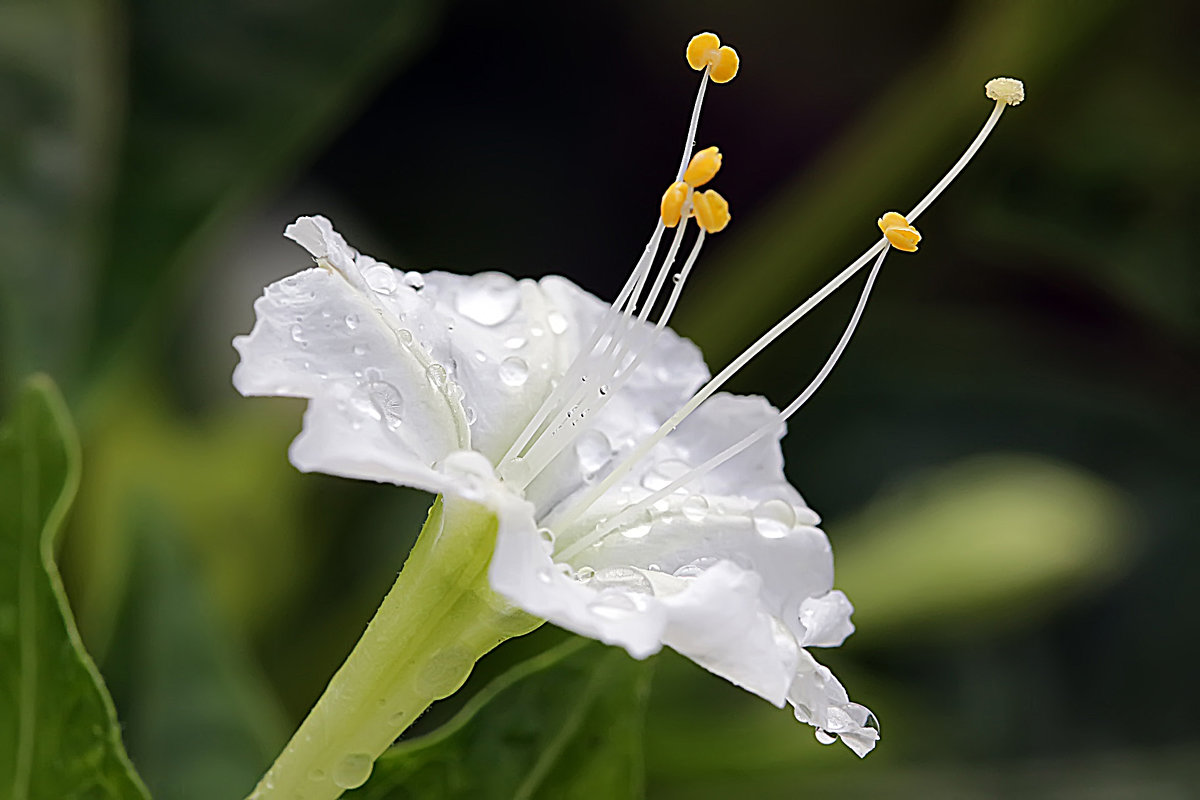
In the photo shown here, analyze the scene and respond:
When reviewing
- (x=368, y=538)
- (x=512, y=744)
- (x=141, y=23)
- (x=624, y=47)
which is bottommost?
(x=368, y=538)

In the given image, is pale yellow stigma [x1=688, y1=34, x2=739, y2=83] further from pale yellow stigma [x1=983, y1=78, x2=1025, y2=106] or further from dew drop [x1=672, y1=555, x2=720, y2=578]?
dew drop [x1=672, y1=555, x2=720, y2=578]

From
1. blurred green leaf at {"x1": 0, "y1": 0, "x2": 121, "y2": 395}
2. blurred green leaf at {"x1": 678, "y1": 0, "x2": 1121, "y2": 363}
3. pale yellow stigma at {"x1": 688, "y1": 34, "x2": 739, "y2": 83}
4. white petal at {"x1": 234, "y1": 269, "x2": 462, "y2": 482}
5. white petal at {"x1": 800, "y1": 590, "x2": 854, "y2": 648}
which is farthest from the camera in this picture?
blurred green leaf at {"x1": 678, "y1": 0, "x2": 1121, "y2": 363}

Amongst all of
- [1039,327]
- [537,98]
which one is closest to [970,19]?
[1039,327]

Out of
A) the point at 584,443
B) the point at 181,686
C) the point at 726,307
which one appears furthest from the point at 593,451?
the point at 726,307

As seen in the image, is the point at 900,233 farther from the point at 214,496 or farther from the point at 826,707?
the point at 214,496

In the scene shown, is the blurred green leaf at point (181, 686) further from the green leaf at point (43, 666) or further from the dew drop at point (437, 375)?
the dew drop at point (437, 375)

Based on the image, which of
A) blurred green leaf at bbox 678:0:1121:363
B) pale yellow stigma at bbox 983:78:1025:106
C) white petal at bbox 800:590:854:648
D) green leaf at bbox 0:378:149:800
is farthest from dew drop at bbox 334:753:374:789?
blurred green leaf at bbox 678:0:1121:363

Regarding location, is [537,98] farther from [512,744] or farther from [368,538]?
[512,744]
